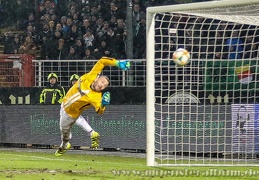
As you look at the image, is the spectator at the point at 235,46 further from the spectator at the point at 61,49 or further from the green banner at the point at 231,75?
the spectator at the point at 61,49

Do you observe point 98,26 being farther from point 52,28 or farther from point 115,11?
point 52,28

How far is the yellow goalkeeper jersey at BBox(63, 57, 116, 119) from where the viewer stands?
14.7 m

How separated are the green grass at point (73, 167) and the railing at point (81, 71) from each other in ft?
6.44

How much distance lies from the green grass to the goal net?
1.04 meters

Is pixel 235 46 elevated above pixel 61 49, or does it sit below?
above

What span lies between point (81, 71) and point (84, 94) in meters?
4.77

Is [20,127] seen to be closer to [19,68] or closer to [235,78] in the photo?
[19,68]

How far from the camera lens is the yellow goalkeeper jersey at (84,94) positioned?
14.7 meters

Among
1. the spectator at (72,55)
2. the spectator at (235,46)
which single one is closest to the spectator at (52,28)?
the spectator at (72,55)

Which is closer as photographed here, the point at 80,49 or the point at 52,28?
the point at 80,49

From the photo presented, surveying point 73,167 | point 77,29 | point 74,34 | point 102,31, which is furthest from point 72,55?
point 73,167

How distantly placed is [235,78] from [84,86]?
3.60 m

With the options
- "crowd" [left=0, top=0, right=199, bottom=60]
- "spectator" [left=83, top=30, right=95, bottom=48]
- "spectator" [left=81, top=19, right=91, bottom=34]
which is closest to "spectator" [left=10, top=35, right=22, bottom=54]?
"crowd" [left=0, top=0, right=199, bottom=60]

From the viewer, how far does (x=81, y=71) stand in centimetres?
1956
